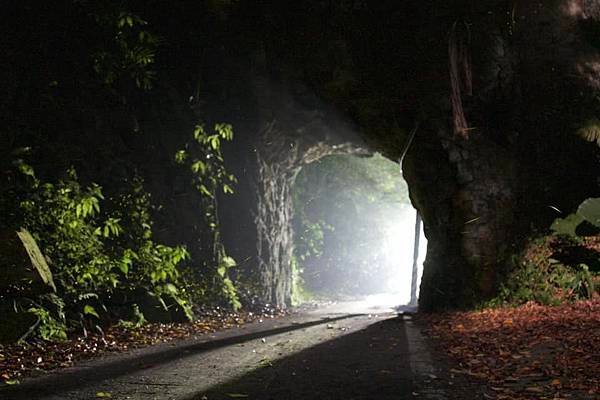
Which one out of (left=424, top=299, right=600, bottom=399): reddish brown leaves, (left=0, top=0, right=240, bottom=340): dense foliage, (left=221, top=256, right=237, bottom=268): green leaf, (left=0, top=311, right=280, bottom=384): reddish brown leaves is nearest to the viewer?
(left=424, top=299, right=600, bottom=399): reddish brown leaves

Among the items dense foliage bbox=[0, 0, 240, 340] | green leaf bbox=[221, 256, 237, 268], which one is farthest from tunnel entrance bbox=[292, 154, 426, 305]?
dense foliage bbox=[0, 0, 240, 340]

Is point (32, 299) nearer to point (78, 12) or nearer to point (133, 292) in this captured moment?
point (133, 292)

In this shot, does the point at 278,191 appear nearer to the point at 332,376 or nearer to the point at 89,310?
the point at 89,310

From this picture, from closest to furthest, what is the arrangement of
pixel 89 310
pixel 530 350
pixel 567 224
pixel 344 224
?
pixel 530 350 < pixel 89 310 < pixel 567 224 < pixel 344 224

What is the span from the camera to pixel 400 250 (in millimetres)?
45969

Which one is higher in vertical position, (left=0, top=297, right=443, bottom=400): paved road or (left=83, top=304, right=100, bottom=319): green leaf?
(left=83, top=304, right=100, bottom=319): green leaf

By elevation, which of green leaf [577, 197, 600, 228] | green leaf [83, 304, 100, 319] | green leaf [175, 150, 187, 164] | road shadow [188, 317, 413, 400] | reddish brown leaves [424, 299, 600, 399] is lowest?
road shadow [188, 317, 413, 400]

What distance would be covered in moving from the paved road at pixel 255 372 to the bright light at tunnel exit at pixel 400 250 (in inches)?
1118

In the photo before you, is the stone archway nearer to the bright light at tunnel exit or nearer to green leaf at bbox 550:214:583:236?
green leaf at bbox 550:214:583:236

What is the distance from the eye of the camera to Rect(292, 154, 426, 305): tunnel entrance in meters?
25.2

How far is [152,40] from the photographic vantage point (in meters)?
9.03

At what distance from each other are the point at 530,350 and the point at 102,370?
15.0 feet

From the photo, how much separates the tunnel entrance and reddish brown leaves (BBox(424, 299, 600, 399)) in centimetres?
1395

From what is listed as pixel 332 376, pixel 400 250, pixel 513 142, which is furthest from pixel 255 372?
pixel 400 250
